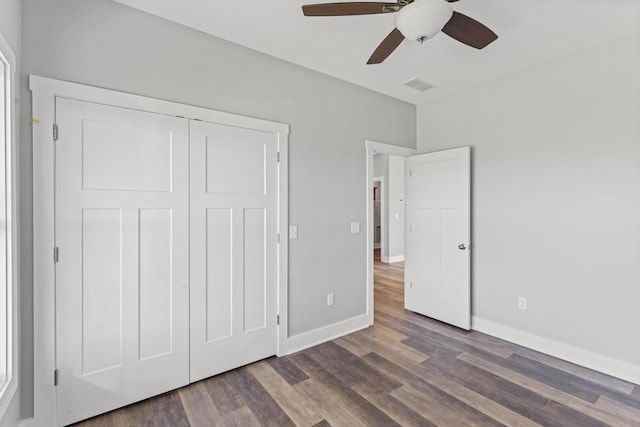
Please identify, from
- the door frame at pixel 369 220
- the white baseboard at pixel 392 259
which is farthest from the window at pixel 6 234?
the white baseboard at pixel 392 259

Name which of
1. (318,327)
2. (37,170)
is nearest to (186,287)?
(37,170)

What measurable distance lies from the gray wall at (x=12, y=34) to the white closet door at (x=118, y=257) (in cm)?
21

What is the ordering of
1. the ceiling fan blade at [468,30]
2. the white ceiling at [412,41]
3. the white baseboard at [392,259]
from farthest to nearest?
the white baseboard at [392,259] → the white ceiling at [412,41] → the ceiling fan blade at [468,30]

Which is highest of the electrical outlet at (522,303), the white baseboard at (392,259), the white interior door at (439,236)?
the white interior door at (439,236)

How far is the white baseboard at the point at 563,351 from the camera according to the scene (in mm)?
2440

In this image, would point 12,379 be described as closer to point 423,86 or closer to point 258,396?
point 258,396

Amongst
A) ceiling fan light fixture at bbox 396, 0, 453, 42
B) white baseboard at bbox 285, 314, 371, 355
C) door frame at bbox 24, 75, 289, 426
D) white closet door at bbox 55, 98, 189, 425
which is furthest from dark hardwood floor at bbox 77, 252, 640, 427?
ceiling fan light fixture at bbox 396, 0, 453, 42

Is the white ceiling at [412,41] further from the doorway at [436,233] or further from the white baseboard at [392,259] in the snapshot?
the white baseboard at [392,259]

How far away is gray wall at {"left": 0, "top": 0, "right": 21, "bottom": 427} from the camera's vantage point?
5.05 ft

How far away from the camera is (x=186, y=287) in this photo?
233 cm

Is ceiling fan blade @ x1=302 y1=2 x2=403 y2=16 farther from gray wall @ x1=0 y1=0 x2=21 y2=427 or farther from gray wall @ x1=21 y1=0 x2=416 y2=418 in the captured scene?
gray wall @ x1=0 y1=0 x2=21 y2=427

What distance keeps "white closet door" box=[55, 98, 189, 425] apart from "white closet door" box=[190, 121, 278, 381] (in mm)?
103

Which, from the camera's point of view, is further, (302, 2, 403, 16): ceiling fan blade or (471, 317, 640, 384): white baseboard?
(471, 317, 640, 384): white baseboard

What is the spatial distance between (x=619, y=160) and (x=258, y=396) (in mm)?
3322
